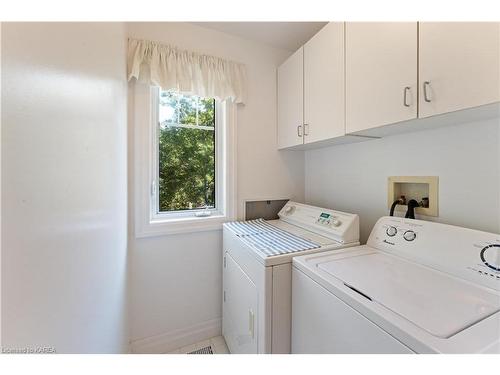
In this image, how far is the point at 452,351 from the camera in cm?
50

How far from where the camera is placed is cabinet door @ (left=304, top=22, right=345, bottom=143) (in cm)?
127

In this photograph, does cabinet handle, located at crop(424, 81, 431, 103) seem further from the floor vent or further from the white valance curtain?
the floor vent

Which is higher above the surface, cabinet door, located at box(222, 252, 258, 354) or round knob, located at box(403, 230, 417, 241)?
round knob, located at box(403, 230, 417, 241)

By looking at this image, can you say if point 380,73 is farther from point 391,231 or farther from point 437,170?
point 391,231

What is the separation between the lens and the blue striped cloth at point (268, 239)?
44.9 inches

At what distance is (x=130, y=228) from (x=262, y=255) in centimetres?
106

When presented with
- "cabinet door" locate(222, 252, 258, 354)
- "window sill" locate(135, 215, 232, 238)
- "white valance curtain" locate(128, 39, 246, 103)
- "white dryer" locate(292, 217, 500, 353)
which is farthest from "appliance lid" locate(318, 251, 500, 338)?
"white valance curtain" locate(128, 39, 246, 103)

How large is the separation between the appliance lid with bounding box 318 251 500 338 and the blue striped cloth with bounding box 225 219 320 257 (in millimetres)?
219

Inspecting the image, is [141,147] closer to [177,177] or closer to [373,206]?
[177,177]

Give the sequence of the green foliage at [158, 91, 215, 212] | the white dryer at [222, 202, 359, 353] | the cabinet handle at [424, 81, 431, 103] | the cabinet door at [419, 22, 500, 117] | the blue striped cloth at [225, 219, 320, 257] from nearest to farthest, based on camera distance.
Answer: the cabinet door at [419, 22, 500, 117]
the cabinet handle at [424, 81, 431, 103]
the white dryer at [222, 202, 359, 353]
the blue striped cloth at [225, 219, 320, 257]
the green foliage at [158, 91, 215, 212]

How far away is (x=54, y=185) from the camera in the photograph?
0.45 metres

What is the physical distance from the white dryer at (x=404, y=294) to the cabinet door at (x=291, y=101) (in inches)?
38.1

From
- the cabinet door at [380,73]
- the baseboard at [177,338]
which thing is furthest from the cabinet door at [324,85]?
the baseboard at [177,338]

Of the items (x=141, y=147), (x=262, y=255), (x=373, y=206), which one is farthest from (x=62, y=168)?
(x=373, y=206)
